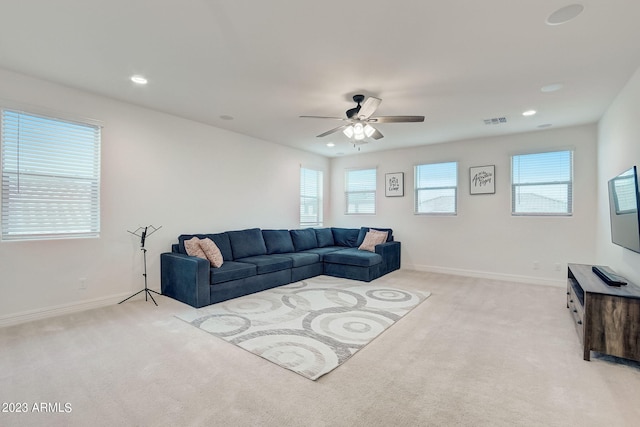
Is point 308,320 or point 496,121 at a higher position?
point 496,121

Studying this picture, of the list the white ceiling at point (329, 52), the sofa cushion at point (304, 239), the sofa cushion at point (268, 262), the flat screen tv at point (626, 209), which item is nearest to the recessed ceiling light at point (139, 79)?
the white ceiling at point (329, 52)

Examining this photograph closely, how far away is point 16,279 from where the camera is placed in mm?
3273

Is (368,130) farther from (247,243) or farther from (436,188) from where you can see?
(436,188)

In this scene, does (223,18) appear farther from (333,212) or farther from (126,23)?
(333,212)

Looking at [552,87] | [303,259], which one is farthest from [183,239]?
[552,87]

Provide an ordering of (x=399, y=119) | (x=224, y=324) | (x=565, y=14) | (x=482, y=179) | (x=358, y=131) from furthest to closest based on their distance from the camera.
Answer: (x=482, y=179)
(x=358, y=131)
(x=399, y=119)
(x=224, y=324)
(x=565, y=14)

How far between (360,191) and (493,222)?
2957mm

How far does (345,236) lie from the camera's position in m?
6.98

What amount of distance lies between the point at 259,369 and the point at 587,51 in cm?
390

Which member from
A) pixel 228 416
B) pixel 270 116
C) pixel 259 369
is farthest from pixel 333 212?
pixel 228 416

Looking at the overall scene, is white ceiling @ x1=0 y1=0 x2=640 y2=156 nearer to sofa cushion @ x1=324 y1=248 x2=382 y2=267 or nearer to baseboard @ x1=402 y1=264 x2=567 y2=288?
sofa cushion @ x1=324 y1=248 x2=382 y2=267

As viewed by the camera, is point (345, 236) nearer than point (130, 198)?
No

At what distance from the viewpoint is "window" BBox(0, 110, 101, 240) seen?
10.7 ft

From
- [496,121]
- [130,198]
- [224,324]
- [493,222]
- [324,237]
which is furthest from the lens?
[324,237]
